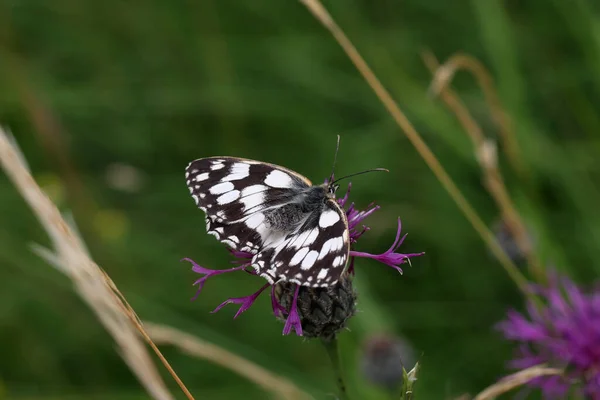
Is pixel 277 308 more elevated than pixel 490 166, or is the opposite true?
pixel 277 308

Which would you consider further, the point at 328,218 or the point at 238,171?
the point at 238,171

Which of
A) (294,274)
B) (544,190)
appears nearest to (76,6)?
(544,190)

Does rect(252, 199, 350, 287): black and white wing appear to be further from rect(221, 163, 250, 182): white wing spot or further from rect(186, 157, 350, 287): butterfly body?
rect(221, 163, 250, 182): white wing spot

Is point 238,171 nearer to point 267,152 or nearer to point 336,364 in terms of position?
point 336,364

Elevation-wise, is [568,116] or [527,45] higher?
[527,45]

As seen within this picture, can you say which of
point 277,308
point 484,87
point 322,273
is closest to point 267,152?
point 484,87

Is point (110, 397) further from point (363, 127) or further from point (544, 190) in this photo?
point (544, 190)

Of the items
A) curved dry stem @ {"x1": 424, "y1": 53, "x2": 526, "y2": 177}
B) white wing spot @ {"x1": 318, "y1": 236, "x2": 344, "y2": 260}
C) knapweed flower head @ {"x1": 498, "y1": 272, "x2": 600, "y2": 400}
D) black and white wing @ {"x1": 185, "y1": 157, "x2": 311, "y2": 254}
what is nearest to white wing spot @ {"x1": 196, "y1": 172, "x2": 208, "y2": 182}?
black and white wing @ {"x1": 185, "y1": 157, "x2": 311, "y2": 254}

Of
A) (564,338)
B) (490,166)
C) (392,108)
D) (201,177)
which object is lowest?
(564,338)
